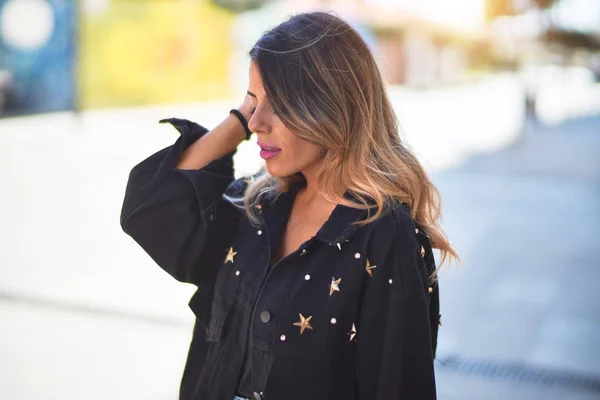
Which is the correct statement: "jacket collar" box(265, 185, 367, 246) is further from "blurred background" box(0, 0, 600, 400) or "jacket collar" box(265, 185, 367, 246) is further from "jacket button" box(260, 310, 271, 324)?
"blurred background" box(0, 0, 600, 400)

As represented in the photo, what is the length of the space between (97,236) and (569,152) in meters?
10.9

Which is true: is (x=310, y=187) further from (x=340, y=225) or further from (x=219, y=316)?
(x=219, y=316)

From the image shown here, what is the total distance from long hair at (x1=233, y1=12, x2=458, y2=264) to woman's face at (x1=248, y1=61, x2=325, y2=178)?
0.03 meters

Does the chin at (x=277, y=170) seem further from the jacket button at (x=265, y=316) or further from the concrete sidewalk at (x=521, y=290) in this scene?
the concrete sidewalk at (x=521, y=290)

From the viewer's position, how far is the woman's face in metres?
1.95

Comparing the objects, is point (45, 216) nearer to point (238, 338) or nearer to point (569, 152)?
point (238, 338)

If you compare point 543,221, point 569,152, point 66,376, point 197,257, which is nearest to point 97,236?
point 66,376

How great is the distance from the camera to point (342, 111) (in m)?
1.96

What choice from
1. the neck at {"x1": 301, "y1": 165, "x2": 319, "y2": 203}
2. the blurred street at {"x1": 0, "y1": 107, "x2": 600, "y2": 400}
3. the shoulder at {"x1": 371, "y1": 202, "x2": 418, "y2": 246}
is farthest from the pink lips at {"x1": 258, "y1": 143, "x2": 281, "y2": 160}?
the blurred street at {"x1": 0, "y1": 107, "x2": 600, "y2": 400}

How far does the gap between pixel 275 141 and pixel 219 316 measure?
47 centimetres

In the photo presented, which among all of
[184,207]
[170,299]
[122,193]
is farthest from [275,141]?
[122,193]

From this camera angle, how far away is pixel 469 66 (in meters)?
53.9

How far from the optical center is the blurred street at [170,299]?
4.35 m

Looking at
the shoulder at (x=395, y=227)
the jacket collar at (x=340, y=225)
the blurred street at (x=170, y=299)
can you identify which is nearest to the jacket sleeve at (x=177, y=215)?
the jacket collar at (x=340, y=225)
